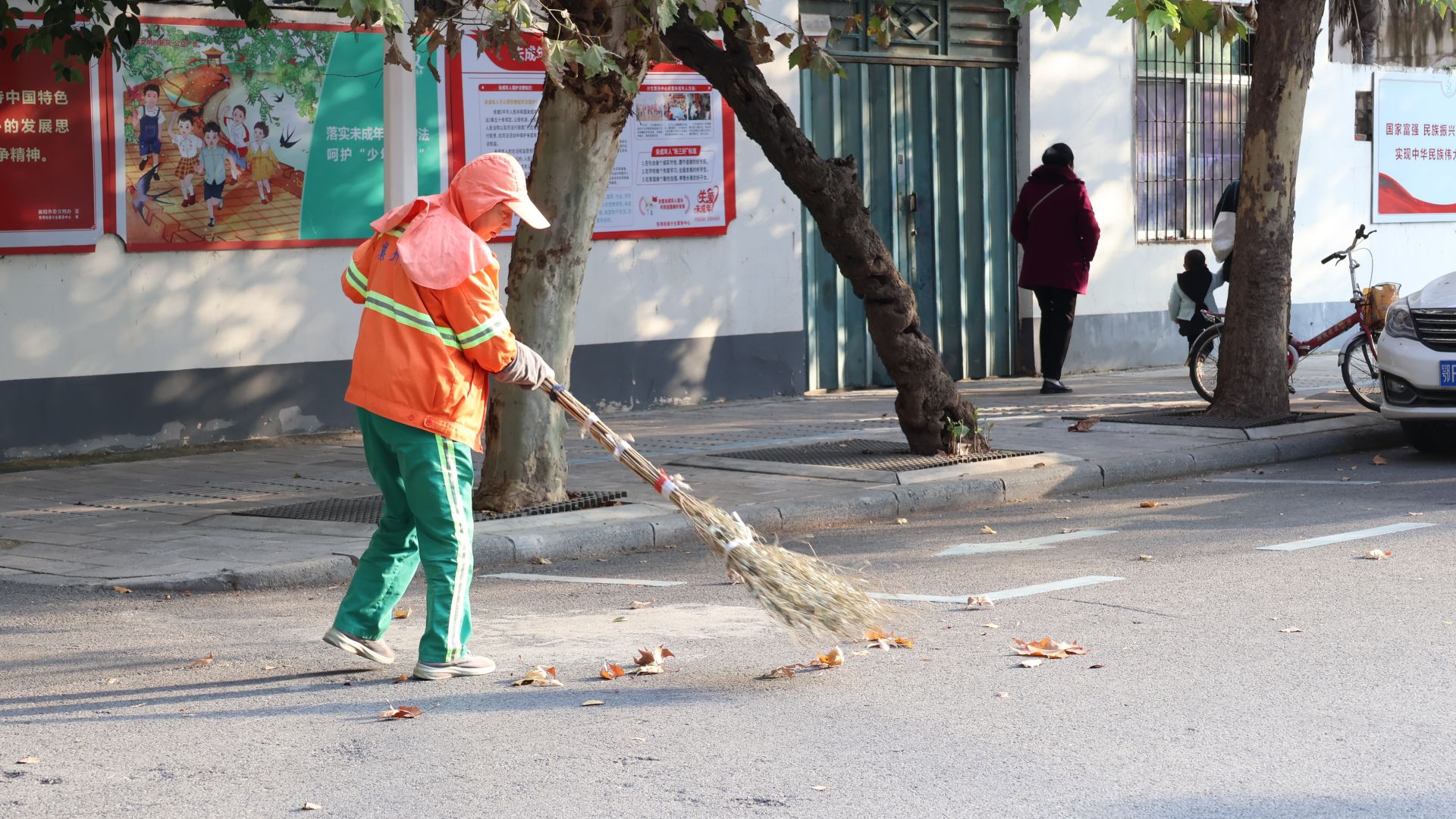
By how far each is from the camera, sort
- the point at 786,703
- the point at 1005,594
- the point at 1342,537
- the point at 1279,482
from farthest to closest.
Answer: the point at 1279,482 → the point at 1342,537 → the point at 1005,594 → the point at 786,703

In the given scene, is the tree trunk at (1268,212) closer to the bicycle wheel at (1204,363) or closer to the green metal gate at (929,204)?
the bicycle wheel at (1204,363)

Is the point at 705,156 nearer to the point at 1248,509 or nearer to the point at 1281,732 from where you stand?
the point at 1248,509

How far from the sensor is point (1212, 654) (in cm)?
592

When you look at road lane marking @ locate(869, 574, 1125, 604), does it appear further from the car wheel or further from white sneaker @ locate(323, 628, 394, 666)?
the car wheel

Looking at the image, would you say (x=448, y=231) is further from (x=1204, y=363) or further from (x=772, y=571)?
(x=1204, y=363)

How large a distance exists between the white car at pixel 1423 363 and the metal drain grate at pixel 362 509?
5.25 meters

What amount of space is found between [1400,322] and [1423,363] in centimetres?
51

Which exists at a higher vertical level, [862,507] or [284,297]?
[284,297]

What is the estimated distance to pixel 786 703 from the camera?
5406mm

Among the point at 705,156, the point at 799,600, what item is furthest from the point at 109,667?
the point at 705,156

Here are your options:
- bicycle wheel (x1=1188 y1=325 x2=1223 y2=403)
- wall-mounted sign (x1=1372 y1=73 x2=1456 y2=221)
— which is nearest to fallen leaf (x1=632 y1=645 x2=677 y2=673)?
bicycle wheel (x1=1188 y1=325 x2=1223 y2=403)

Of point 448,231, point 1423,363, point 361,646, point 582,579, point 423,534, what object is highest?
point 448,231

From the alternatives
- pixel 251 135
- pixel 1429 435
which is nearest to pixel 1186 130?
pixel 1429 435

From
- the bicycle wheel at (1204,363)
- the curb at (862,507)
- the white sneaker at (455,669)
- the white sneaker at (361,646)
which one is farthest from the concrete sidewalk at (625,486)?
the white sneaker at (455,669)
